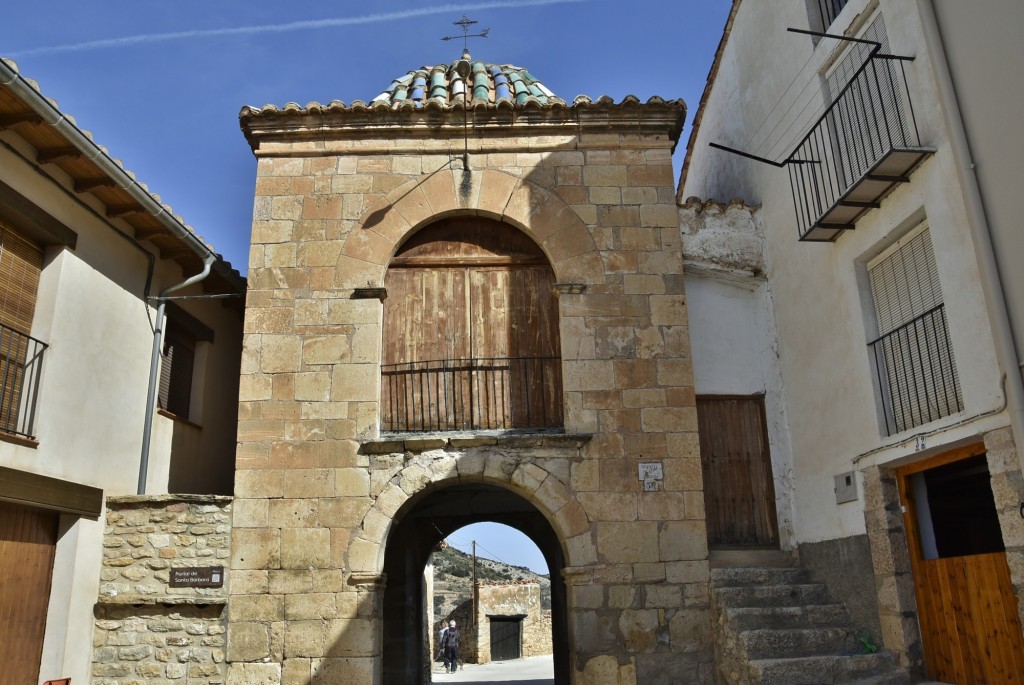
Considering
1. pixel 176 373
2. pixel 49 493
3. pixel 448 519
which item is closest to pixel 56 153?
pixel 49 493

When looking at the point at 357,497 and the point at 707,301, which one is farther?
the point at 707,301

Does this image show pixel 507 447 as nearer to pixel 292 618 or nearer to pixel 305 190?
pixel 292 618

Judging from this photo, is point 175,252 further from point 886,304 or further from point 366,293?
point 886,304

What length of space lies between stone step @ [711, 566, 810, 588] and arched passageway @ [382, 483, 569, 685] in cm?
241

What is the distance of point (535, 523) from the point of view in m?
11.5

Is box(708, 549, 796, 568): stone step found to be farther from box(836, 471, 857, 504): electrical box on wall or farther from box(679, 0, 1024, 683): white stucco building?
box(836, 471, 857, 504): electrical box on wall

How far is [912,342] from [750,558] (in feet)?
8.73

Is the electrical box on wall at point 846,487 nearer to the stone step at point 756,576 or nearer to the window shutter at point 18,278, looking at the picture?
the stone step at point 756,576

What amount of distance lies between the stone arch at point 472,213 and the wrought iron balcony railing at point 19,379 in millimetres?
2774

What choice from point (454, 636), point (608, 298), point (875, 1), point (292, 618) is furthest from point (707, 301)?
point (454, 636)

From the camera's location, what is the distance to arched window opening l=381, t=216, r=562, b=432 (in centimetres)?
817

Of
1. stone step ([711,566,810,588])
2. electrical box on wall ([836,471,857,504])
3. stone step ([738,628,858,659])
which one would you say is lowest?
stone step ([738,628,858,659])

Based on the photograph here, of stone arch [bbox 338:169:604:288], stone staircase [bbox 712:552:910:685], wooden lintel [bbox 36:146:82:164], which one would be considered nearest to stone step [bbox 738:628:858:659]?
stone staircase [bbox 712:552:910:685]

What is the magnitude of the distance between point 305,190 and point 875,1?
5.51 m
